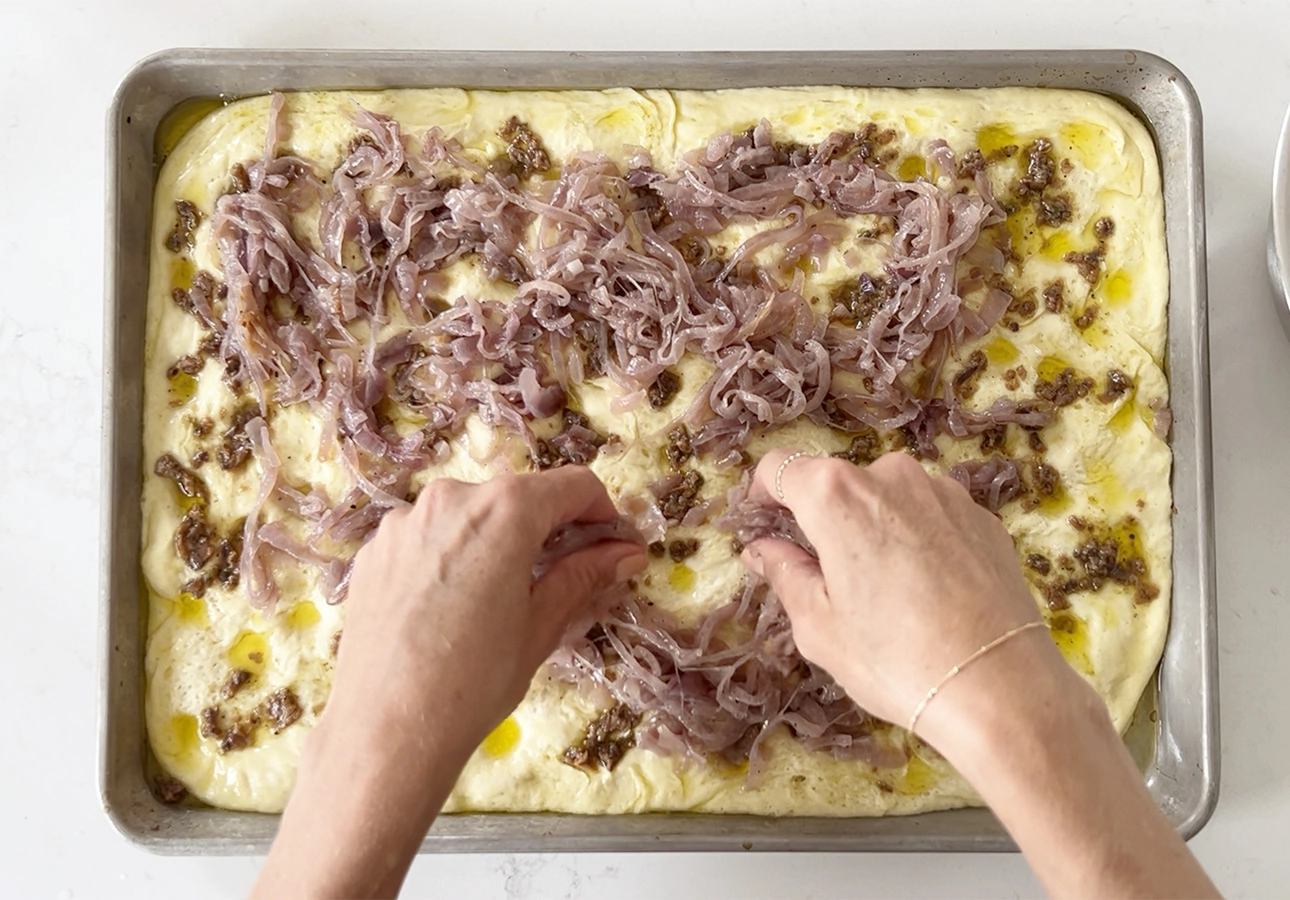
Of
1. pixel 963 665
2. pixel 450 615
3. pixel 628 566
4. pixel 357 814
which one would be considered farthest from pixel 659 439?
pixel 357 814

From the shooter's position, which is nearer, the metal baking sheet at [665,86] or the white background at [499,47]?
the metal baking sheet at [665,86]

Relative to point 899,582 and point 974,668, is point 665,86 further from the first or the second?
point 974,668

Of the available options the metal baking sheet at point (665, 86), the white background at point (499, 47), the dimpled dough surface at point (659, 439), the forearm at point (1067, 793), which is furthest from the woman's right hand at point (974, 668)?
the white background at point (499, 47)

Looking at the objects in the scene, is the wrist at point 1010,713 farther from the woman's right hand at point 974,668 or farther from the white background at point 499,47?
the white background at point 499,47

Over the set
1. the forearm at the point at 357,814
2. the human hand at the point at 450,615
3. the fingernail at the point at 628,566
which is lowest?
the fingernail at the point at 628,566

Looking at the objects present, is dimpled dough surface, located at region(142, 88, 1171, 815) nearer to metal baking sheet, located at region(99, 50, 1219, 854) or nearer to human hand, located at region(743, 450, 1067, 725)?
metal baking sheet, located at region(99, 50, 1219, 854)

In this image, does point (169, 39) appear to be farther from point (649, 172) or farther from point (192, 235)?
point (649, 172)

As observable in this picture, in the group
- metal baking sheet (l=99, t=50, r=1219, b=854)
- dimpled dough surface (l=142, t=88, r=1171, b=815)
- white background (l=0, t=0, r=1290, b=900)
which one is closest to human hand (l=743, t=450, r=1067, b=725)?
dimpled dough surface (l=142, t=88, r=1171, b=815)
